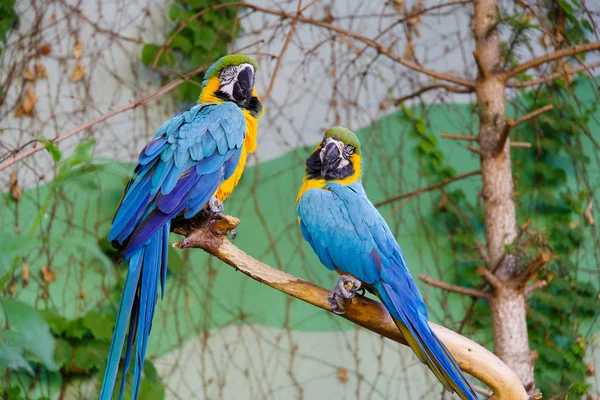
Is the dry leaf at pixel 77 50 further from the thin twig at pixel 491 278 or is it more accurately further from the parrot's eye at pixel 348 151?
the thin twig at pixel 491 278

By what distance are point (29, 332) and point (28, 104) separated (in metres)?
2.58

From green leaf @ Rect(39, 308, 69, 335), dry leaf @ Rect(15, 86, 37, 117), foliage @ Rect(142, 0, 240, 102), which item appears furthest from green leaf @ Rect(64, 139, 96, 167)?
dry leaf @ Rect(15, 86, 37, 117)

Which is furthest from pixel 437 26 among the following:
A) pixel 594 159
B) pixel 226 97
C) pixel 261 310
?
pixel 226 97

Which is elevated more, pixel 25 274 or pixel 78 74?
pixel 78 74

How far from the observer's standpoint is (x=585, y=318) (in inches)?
115

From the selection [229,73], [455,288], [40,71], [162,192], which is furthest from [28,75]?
[455,288]

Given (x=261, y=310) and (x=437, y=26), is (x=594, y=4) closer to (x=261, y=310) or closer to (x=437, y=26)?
(x=437, y=26)

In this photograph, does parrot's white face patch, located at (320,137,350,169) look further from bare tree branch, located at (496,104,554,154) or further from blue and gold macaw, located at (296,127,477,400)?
bare tree branch, located at (496,104,554,154)

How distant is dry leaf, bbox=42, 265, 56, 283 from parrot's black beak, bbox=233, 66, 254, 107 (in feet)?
4.67

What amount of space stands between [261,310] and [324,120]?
885 millimetres

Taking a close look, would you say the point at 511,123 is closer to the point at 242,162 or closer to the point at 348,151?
the point at 348,151

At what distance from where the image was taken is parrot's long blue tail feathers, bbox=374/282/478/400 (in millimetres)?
1344

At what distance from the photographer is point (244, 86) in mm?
1707

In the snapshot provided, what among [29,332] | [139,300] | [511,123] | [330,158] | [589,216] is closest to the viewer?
[29,332]
